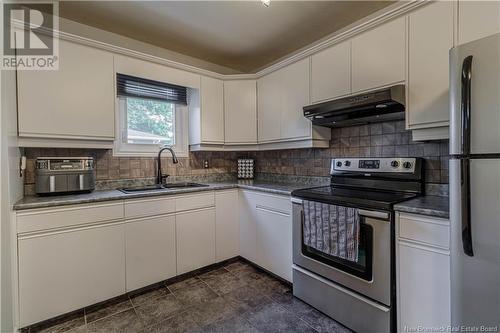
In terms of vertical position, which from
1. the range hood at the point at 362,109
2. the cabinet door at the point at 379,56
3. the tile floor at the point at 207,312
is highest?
the cabinet door at the point at 379,56

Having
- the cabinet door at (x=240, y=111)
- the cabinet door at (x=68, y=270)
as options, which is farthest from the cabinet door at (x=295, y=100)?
the cabinet door at (x=68, y=270)

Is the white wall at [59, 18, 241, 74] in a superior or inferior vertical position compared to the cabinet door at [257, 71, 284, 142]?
superior

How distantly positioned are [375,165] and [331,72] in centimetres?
87

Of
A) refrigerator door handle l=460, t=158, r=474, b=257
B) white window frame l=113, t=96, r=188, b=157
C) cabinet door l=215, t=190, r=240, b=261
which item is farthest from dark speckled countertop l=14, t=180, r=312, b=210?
refrigerator door handle l=460, t=158, r=474, b=257

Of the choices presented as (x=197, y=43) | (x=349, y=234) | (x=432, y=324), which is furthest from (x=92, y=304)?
(x=197, y=43)

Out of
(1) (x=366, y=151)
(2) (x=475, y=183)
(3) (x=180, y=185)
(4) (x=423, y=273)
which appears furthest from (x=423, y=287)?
(3) (x=180, y=185)

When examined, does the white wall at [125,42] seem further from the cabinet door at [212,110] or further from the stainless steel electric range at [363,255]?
the stainless steel electric range at [363,255]

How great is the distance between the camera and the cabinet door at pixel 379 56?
5.47 ft

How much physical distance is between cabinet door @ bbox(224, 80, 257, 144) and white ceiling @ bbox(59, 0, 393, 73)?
44 centimetres

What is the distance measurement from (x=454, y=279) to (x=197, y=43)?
2.88 m

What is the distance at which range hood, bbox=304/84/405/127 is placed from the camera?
5.29 ft

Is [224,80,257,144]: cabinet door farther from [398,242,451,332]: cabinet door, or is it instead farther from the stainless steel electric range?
[398,242,451,332]: cabinet door

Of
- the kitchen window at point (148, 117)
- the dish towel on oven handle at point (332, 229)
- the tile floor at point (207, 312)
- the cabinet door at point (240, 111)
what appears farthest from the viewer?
the cabinet door at point (240, 111)

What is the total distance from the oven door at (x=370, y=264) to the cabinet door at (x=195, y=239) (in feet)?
3.98
